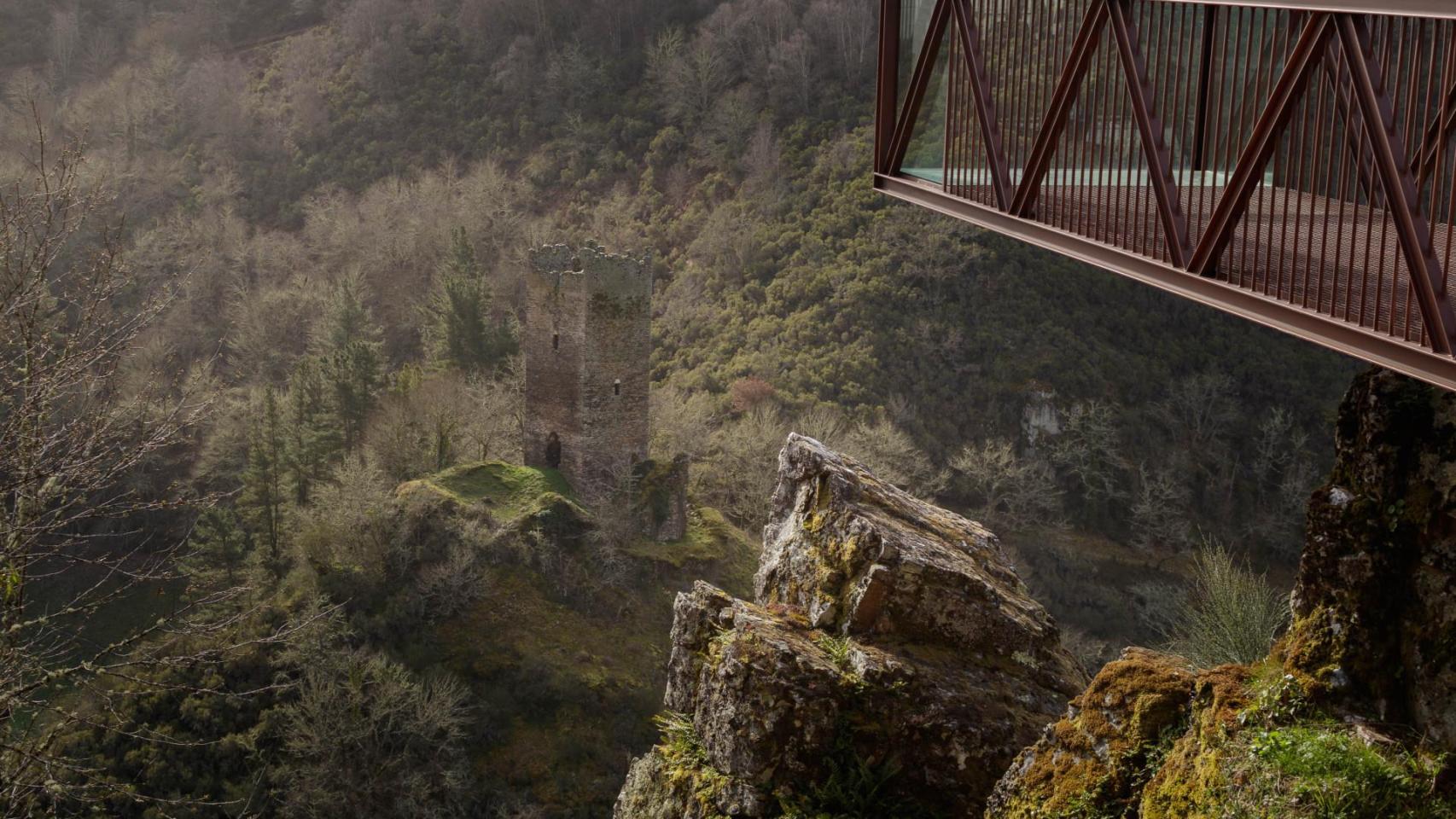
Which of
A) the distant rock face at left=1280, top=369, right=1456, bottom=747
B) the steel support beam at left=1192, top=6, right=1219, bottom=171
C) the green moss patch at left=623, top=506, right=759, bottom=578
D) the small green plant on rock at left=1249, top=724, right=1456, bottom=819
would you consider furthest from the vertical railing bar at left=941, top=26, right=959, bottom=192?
the green moss patch at left=623, top=506, right=759, bottom=578

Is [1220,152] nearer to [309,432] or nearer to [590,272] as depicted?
[590,272]

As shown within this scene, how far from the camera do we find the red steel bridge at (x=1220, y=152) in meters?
3.47

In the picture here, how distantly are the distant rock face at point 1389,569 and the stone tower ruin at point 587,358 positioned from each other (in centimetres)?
2154

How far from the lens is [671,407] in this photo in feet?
99.1

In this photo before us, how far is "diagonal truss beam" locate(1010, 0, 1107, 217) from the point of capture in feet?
15.2

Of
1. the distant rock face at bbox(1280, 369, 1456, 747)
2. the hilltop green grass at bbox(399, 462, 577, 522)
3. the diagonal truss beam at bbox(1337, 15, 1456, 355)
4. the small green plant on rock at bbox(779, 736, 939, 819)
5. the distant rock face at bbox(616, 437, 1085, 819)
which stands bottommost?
the hilltop green grass at bbox(399, 462, 577, 522)

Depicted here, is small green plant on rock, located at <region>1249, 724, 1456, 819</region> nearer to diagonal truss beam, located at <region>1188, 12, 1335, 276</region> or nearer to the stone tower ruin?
diagonal truss beam, located at <region>1188, 12, 1335, 276</region>

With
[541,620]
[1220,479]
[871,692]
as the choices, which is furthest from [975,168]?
[1220,479]

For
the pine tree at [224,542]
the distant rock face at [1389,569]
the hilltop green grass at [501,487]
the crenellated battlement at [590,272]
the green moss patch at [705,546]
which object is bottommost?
the green moss patch at [705,546]

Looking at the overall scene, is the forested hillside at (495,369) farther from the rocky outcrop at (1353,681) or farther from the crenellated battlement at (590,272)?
the rocky outcrop at (1353,681)

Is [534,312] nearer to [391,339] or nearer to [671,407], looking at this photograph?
[671,407]

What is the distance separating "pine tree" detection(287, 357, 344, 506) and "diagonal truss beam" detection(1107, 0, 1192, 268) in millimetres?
23541

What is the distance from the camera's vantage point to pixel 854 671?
6344 mm

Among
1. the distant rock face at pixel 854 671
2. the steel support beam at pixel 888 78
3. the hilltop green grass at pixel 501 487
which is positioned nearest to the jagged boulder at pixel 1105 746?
the distant rock face at pixel 854 671
